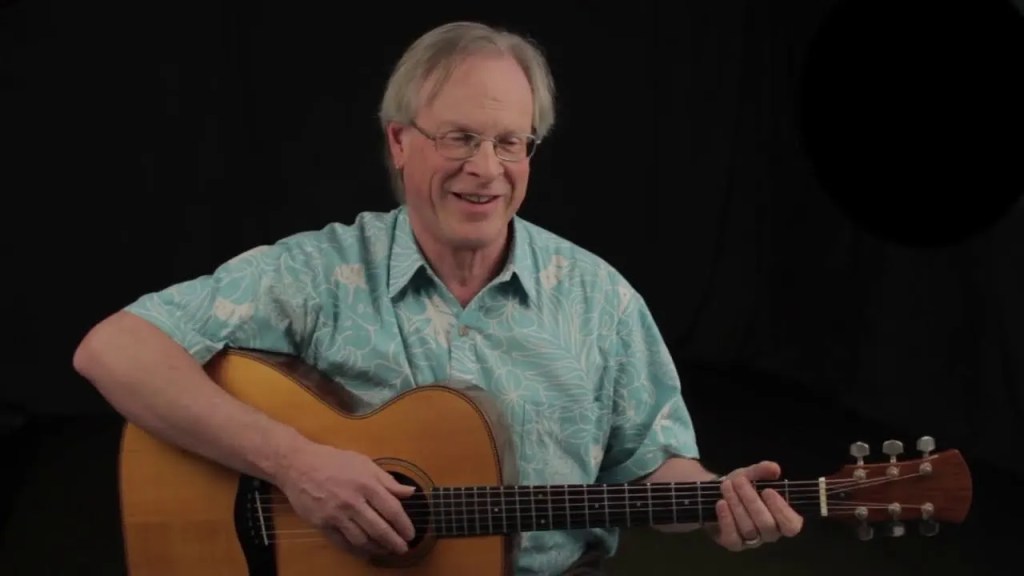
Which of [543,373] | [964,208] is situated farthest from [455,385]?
[964,208]

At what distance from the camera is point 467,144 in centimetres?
186

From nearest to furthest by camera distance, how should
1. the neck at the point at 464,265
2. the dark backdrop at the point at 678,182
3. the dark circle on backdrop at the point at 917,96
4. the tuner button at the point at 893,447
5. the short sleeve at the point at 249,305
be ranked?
1. the tuner button at the point at 893,447
2. the short sleeve at the point at 249,305
3. the neck at the point at 464,265
4. the dark backdrop at the point at 678,182
5. the dark circle on backdrop at the point at 917,96

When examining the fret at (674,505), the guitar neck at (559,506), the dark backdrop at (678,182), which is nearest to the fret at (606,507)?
the guitar neck at (559,506)

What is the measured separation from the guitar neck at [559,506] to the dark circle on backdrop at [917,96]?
5.71ft

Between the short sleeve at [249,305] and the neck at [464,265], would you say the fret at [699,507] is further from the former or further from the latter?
the short sleeve at [249,305]

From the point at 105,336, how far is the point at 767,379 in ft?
7.46

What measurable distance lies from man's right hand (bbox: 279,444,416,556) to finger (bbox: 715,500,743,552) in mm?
480

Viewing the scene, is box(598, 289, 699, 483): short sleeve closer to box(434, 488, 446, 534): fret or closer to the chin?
the chin

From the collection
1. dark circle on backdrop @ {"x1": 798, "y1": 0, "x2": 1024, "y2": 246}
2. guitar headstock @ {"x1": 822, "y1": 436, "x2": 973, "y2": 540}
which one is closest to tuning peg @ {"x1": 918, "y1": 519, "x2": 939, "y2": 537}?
guitar headstock @ {"x1": 822, "y1": 436, "x2": 973, "y2": 540}

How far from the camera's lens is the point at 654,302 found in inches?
124

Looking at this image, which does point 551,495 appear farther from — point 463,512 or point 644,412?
point 644,412

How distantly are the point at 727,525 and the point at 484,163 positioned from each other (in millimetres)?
697

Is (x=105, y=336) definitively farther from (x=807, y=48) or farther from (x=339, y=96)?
(x=807, y=48)

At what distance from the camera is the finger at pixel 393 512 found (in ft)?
5.71
